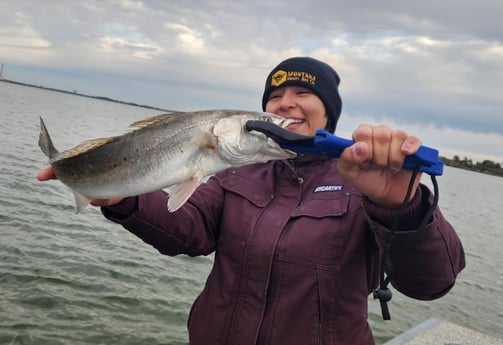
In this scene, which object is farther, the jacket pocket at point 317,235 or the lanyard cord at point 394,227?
the jacket pocket at point 317,235

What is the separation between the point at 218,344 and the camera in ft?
11.7

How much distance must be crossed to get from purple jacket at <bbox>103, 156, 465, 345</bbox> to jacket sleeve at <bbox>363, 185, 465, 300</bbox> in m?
0.02

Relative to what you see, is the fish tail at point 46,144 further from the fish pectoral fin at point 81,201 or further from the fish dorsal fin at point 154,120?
the fish dorsal fin at point 154,120

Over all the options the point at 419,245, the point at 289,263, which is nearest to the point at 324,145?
the point at 419,245

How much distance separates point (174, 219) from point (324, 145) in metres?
1.64

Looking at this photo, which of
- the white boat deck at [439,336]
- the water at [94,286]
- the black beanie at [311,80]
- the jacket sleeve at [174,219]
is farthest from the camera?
the water at [94,286]

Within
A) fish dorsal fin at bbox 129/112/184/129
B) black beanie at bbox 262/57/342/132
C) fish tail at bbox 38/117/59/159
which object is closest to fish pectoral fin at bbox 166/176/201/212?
fish dorsal fin at bbox 129/112/184/129

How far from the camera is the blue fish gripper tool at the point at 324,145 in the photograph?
2.39m

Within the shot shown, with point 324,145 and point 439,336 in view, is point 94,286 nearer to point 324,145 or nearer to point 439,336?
point 439,336

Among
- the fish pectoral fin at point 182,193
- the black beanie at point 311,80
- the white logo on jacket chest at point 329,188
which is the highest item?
the black beanie at point 311,80

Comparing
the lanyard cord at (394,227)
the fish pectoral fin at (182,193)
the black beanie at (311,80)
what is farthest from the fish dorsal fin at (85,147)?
the lanyard cord at (394,227)

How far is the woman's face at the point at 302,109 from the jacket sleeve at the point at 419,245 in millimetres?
1290

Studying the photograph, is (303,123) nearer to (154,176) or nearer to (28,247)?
(154,176)

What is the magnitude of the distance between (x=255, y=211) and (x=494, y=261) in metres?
20.7
